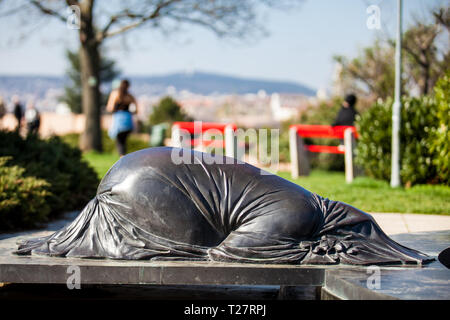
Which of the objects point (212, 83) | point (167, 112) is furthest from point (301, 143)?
point (212, 83)

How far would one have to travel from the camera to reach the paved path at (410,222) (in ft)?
21.8

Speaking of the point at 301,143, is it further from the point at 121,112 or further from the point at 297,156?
the point at 121,112

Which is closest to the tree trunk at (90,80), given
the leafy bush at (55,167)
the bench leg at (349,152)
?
the bench leg at (349,152)

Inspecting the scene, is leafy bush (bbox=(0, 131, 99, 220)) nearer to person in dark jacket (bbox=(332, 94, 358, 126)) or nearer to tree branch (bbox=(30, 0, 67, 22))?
person in dark jacket (bbox=(332, 94, 358, 126))

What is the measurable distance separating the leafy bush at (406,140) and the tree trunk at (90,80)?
11121 millimetres

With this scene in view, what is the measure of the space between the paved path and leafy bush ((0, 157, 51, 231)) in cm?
413

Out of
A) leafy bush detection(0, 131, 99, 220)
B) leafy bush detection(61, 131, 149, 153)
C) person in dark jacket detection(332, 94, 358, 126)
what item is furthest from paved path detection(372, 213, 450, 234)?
leafy bush detection(61, 131, 149, 153)

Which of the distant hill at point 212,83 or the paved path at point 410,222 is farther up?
the distant hill at point 212,83

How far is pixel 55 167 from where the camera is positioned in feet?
27.0

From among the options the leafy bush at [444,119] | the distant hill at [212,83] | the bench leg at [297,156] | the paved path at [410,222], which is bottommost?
the paved path at [410,222]

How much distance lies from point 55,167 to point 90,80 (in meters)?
12.4

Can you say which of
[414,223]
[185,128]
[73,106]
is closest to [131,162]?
[414,223]

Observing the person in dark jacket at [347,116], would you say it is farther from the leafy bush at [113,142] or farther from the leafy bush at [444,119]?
the leafy bush at [113,142]
